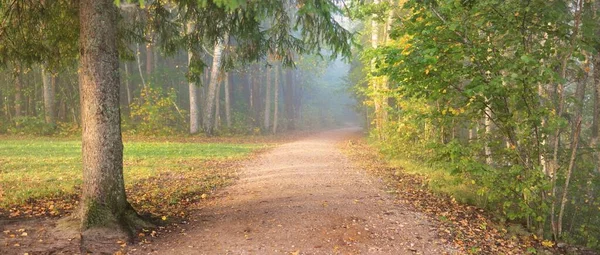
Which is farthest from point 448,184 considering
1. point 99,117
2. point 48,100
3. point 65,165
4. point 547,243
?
point 48,100

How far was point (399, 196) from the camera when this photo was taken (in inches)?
330

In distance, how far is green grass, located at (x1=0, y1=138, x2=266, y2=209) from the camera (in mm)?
8125

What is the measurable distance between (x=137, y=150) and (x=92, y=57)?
10757mm

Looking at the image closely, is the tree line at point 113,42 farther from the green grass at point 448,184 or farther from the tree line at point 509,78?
the green grass at point 448,184

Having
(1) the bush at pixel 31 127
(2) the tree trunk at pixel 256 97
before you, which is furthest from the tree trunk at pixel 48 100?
(2) the tree trunk at pixel 256 97

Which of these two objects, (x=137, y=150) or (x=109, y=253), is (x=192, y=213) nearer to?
(x=109, y=253)

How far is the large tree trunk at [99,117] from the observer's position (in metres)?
5.44

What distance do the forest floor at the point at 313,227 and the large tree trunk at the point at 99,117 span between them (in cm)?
45

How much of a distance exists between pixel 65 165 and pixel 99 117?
23.3 ft

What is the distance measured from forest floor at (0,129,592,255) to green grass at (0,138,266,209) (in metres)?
2.33

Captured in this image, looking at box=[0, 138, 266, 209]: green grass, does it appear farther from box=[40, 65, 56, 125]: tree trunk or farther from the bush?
box=[40, 65, 56, 125]: tree trunk

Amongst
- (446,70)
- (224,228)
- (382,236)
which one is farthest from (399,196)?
(224,228)

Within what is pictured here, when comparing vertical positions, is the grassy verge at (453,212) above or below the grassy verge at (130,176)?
below

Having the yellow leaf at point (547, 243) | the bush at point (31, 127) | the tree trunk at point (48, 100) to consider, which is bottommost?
the yellow leaf at point (547, 243)
